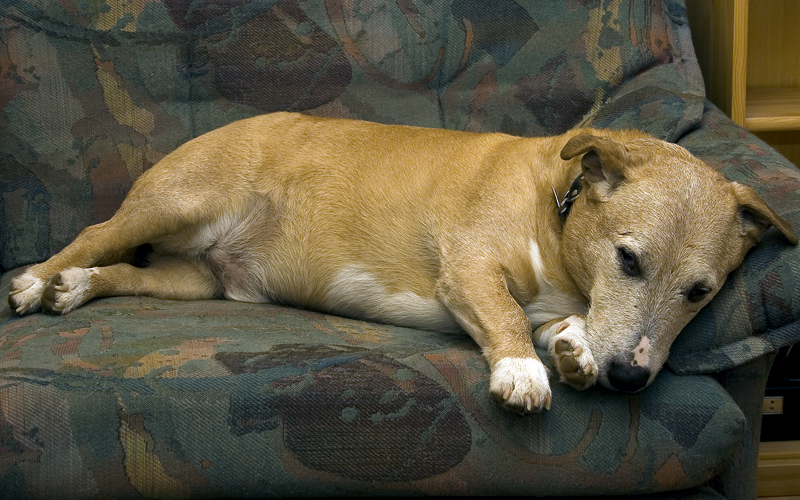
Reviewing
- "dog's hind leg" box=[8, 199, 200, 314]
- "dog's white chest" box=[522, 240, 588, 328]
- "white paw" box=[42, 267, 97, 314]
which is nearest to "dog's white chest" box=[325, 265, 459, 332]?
"dog's white chest" box=[522, 240, 588, 328]

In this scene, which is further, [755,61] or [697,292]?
[755,61]

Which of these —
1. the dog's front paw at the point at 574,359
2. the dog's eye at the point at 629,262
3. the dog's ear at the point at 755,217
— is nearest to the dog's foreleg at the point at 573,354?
the dog's front paw at the point at 574,359

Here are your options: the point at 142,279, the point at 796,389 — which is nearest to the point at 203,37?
the point at 142,279

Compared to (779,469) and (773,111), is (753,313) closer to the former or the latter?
(779,469)

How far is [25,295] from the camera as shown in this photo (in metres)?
2.41

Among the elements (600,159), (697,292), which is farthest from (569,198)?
(697,292)

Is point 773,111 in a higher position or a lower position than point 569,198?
lower

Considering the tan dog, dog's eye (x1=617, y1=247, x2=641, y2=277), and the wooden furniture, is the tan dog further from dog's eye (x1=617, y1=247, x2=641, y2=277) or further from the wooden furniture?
the wooden furniture

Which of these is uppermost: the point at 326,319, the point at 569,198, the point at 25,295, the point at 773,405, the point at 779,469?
the point at 569,198

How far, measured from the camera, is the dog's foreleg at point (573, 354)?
76.0 inches

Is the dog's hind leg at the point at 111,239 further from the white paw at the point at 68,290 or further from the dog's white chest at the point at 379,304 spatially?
the dog's white chest at the point at 379,304

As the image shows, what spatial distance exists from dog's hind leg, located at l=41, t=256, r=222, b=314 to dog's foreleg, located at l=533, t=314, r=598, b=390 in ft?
4.21

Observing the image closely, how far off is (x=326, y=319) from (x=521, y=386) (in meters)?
0.82

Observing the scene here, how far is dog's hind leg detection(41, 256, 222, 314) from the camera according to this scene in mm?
2398
